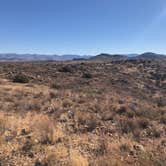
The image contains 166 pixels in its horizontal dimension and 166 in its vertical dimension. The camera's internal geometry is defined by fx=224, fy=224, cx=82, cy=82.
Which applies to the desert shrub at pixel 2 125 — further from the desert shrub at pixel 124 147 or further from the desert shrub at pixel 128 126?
the desert shrub at pixel 128 126

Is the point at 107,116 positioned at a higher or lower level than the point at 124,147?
lower

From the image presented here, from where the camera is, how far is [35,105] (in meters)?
10.3

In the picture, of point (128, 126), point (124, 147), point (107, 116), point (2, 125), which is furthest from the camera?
point (107, 116)

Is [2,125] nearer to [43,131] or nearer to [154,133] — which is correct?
[43,131]

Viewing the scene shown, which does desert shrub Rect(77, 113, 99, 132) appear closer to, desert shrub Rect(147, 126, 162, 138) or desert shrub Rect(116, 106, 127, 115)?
desert shrub Rect(147, 126, 162, 138)

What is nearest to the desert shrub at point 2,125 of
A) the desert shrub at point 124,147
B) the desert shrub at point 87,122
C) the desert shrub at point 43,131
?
the desert shrub at point 43,131

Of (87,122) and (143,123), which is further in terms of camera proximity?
(87,122)

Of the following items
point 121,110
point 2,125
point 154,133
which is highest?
point 2,125

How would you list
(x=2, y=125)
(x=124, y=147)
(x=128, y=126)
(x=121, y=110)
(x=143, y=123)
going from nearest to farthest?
(x=124, y=147) < (x=2, y=125) < (x=128, y=126) < (x=143, y=123) < (x=121, y=110)

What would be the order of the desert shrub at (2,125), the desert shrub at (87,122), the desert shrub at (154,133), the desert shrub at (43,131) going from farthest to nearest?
1. the desert shrub at (87,122)
2. the desert shrub at (154,133)
3. the desert shrub at (2,125)
4. the desert shrub at (43,131)

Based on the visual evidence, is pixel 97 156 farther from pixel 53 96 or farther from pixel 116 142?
pixel 53 96

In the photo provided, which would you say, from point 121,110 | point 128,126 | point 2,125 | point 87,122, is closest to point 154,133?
point 128,126

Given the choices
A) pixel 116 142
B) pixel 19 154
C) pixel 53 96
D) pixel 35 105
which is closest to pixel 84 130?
pixel 116 142

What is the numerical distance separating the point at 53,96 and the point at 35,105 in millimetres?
3108
